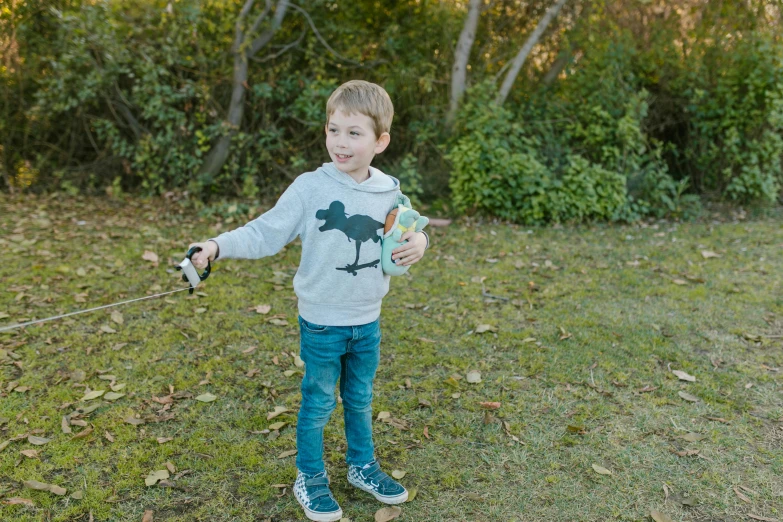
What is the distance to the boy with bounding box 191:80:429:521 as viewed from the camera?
229 centimetres

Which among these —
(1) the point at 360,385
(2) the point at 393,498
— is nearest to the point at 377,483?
(2) the point at 393,498

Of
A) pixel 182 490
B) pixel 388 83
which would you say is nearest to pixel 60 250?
pixel 182 490

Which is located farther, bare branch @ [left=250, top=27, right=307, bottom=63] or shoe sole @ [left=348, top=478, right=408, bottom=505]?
bare branch @ [left=250, top=27, right=307, bottom=63]

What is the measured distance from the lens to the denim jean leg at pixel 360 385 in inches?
98.1

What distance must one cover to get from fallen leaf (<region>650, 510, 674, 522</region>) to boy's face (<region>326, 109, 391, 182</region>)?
1.82m

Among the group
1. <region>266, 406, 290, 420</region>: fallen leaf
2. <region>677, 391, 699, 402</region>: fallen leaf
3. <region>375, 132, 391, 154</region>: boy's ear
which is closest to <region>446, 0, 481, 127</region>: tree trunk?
<region>677, 391, 699, 402</region>: fallen leaf

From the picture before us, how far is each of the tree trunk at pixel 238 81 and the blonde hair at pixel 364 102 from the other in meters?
5.40

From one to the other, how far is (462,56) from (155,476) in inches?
259

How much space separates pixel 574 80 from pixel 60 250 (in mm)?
6232

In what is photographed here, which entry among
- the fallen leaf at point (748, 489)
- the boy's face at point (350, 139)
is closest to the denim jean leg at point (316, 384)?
the boy's face at point (350, 139)

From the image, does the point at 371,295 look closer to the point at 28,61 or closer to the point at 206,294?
the point at 206,294

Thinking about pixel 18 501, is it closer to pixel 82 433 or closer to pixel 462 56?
pixel 82 433

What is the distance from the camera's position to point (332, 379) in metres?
2.48

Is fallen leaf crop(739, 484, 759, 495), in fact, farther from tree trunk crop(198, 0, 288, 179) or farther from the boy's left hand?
tree trunk crop(198, 0, 288, 179)
